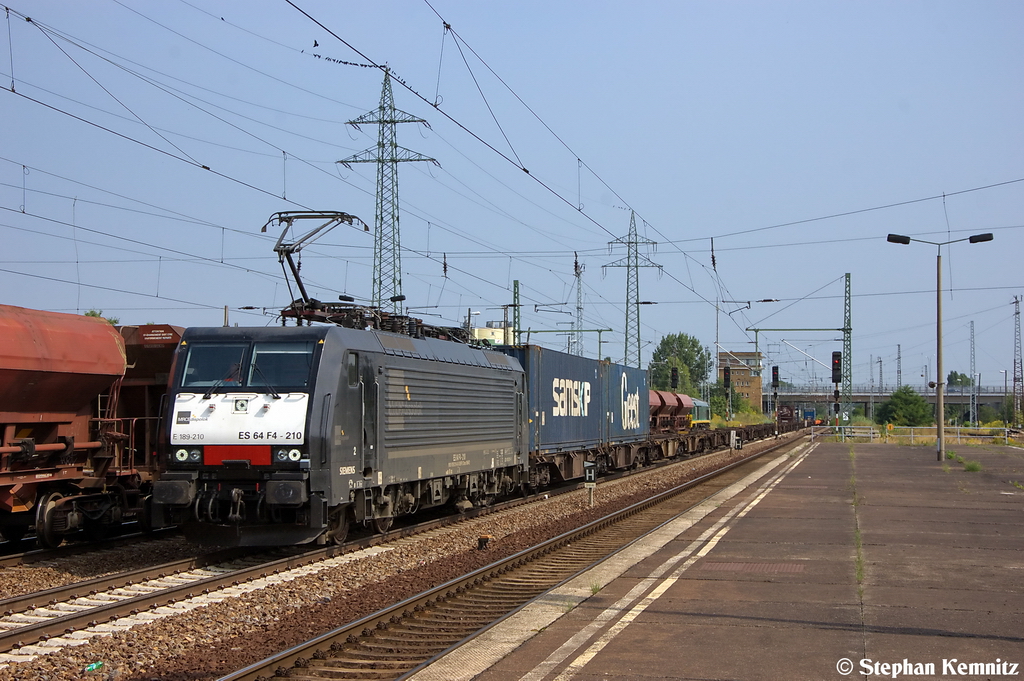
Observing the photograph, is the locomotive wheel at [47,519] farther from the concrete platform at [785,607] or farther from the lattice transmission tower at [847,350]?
the lattice transmission tower at [847,350]

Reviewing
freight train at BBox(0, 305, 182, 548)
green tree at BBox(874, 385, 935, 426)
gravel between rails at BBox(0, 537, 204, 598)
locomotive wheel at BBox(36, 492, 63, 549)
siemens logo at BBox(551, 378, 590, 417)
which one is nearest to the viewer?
gravel between rails at BBox(0, 537, 204, 598)

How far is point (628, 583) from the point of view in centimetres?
1020

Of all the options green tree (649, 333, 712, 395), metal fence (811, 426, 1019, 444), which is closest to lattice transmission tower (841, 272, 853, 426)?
metal fence (811, 426, 1019, 444)

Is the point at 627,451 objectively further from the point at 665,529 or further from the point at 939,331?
the point at 665,529

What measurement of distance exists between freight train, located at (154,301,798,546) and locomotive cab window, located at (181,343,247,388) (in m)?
0.02

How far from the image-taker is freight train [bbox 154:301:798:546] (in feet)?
39.3

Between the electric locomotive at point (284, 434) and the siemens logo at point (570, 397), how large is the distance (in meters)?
8.75

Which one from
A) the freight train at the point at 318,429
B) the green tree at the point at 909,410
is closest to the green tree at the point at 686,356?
the green tree at the point at 909,410

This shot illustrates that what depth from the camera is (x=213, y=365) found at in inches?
500

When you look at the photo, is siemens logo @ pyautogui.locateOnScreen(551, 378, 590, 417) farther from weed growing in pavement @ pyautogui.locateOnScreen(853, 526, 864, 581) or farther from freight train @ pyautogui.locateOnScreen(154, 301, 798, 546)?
weed growing in pavement @ pyautogui.locateOnScreen(853, 526, 864, 581)

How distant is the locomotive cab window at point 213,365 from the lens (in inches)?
496

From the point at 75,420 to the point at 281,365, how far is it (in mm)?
3769

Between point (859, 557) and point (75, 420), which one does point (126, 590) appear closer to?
point (75, 420)

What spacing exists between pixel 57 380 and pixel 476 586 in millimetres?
6734
